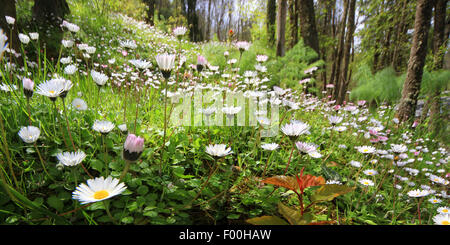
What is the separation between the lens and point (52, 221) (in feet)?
2.10

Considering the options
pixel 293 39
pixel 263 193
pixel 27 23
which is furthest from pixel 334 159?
pixel 27 23

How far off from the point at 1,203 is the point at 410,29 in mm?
7973

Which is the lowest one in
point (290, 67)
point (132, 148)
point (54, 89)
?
point (132, 148)

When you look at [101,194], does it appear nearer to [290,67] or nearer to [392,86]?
[290,67]

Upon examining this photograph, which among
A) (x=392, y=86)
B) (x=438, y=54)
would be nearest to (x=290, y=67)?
(x=392, y=86)

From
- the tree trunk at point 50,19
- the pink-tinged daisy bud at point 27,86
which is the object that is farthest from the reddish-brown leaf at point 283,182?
the tree trunk at point 50,19

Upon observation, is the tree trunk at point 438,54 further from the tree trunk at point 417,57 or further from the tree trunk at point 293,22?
the tree trunk at point 293,22

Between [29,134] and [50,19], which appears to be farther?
[50,19]

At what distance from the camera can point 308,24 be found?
417 cm

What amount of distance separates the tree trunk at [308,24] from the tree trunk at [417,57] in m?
1.76

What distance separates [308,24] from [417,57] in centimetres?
211

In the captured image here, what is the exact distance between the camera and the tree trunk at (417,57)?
244cm

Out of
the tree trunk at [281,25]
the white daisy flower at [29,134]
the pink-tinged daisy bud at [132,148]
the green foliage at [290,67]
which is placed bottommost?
the pink-tinged daisy bud at [132,148]
